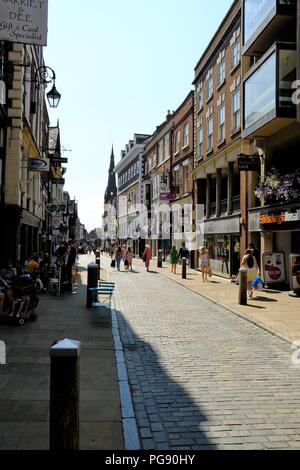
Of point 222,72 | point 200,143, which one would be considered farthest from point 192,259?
point 222,72

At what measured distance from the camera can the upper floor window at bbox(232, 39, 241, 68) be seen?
2156 centimetres

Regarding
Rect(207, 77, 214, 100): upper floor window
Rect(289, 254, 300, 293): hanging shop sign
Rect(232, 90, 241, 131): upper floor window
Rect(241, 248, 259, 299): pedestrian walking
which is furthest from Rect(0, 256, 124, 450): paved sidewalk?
Rect(207, 77, 214, 100): upper floor window

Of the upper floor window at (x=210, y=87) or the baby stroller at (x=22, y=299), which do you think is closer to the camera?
the baby stroller at (x=22, y=299)

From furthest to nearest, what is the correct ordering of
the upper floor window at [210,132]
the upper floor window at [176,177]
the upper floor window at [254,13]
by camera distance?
the upper floor window at [176,177]
the upper floor window at [210,132]
the upper floor window at [254,13]

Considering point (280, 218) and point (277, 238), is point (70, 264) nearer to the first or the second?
point (280, 218)

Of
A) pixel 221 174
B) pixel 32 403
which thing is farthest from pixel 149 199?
pixel 32 403

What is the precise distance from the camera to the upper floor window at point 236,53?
21562 millimetres

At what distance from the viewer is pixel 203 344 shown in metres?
8.65

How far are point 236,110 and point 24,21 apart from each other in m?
14.5

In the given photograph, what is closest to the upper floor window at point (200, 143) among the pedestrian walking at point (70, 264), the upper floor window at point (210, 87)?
the upper floor window at point (210, 87)

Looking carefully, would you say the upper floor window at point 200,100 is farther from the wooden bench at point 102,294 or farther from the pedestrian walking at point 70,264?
the wooden bench at point 102,294

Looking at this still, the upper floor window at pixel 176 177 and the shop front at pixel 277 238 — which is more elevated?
the upper floor window at pixel 176 177

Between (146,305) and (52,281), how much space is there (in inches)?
150

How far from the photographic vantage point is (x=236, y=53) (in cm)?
2202
